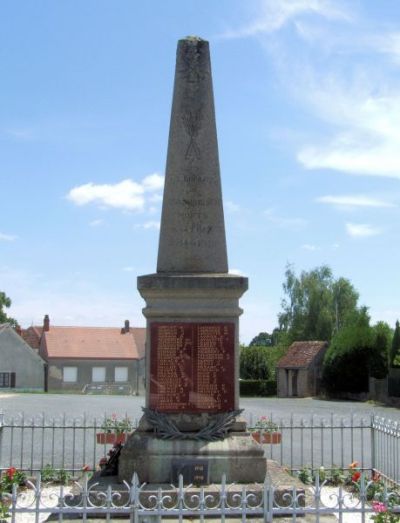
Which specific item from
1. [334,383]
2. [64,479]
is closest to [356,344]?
[334,383]

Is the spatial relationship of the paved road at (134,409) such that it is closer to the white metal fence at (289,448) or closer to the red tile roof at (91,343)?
the white metal fence at (289,448)

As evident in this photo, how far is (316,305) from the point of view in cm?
6278

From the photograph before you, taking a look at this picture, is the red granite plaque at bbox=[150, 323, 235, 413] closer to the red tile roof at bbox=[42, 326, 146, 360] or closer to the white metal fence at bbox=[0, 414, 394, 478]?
the white metal fence at bbox=[0, 414, 394, 478]

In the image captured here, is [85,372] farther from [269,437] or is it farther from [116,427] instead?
[269,437]

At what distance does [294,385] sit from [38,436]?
31.7 metres

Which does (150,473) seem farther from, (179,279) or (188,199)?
(188,199)

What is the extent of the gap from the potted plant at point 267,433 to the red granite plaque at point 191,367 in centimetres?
266

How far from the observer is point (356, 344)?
43.7 m

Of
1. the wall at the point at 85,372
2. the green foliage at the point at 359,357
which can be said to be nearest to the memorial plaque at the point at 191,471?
the green foliage at the point at 359,357

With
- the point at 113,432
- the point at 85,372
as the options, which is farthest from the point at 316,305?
the point at 113,432

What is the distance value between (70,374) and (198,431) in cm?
5567

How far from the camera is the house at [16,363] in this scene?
60219mm

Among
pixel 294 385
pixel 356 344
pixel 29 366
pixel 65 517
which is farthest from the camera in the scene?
pixel 29 366

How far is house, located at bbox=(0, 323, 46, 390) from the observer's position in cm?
6022
